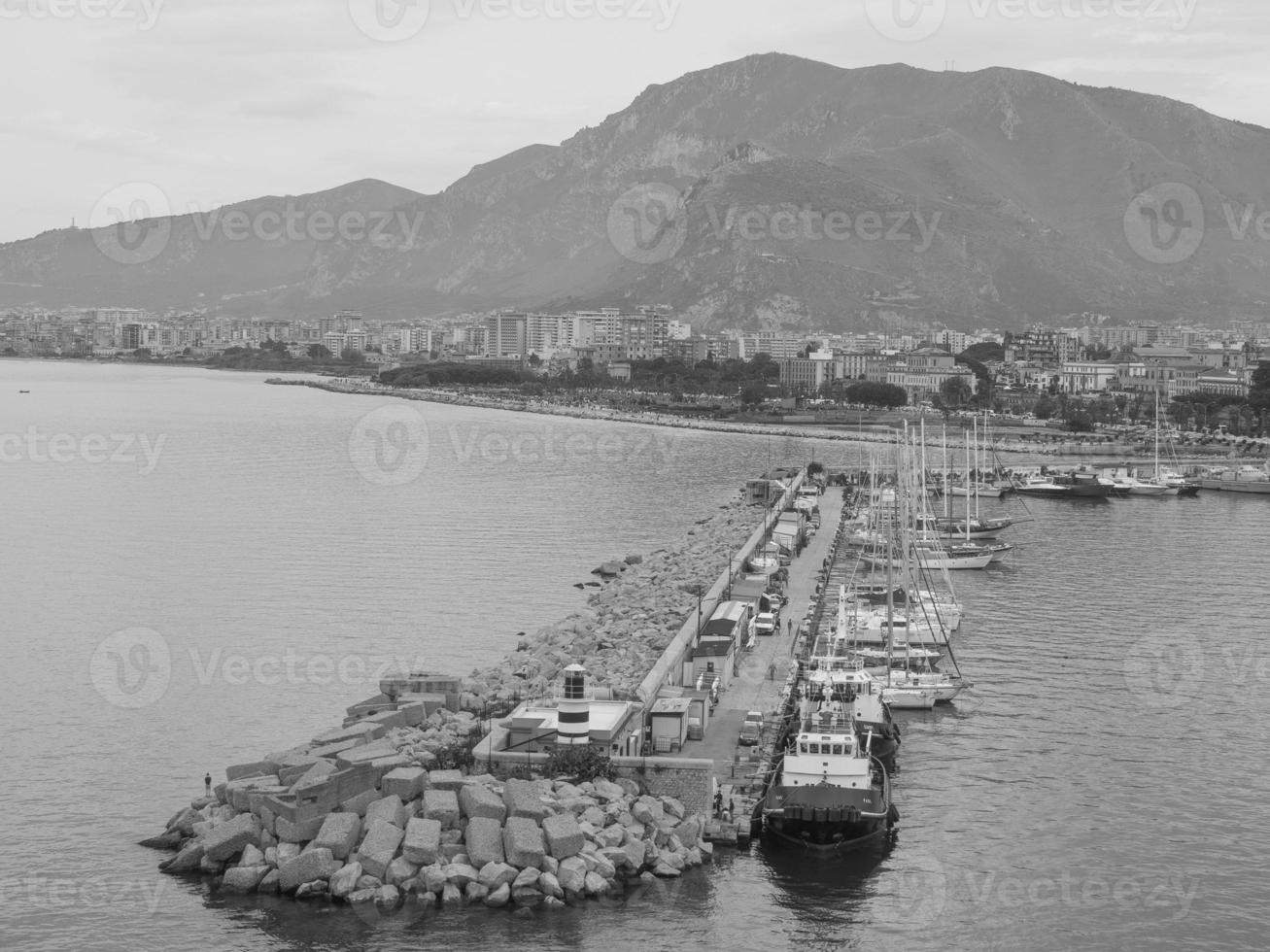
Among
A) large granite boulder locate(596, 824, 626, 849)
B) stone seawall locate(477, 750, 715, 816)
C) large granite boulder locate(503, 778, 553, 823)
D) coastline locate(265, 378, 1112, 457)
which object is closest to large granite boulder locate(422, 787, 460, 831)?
large granite boulder locate(503, 778, 553, 823)

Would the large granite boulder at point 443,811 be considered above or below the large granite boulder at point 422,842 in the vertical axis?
above

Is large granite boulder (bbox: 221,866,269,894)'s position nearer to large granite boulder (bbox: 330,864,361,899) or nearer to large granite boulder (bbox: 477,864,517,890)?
large granite boulder (bbox: 330,864,361,899)

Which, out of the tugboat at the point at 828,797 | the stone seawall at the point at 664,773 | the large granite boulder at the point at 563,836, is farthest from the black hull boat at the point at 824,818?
the large granite boulder at the point at 563,836

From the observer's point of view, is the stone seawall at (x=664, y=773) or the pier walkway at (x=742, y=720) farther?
the pier walkway at (x=742, y=720)

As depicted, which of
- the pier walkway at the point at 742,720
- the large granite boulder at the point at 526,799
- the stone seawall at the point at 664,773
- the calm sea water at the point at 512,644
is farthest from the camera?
the pier walkway at the point at 742,720

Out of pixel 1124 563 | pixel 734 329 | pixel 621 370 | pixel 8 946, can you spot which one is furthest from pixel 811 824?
pixel 734 329

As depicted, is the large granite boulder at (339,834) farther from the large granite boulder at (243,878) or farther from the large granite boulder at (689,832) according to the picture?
the large granite boulder at (689,832)

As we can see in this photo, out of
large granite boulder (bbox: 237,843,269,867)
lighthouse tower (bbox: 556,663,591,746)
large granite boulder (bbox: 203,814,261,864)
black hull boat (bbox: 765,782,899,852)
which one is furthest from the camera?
lighthouse tower (bbox: 556,663,591,746)
